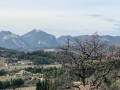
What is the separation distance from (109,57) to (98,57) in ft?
3.90

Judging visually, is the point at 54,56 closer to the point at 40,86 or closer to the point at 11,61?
the point at 40,86

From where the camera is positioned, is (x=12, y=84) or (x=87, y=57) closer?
(x=87, y=57)

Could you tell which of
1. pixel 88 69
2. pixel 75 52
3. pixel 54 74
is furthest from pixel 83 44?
pixel 54 74

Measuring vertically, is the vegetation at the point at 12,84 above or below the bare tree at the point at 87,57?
below

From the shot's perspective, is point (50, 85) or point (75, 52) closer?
point (75, 52)

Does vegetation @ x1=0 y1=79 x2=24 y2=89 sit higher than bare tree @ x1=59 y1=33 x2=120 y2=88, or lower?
lower

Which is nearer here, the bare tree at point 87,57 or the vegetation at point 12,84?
the bare tree at point 87,57

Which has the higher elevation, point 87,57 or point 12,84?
point 87,57

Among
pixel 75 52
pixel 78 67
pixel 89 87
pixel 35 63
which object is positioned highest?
pixel 75 52

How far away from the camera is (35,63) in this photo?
547ft

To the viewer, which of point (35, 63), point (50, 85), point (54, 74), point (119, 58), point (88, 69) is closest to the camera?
point (119, 58)

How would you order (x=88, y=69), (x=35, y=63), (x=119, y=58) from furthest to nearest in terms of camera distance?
(x=35, y=63)
(x=88, y=69)
(x=119, y=58)

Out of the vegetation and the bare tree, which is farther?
the vegetation

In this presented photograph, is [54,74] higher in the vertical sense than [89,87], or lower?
lower
